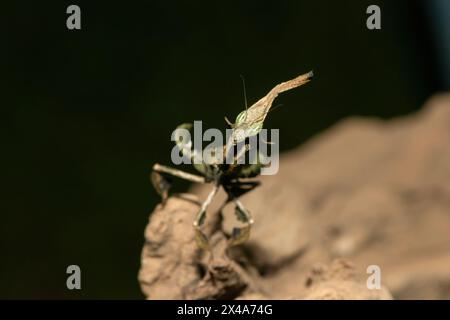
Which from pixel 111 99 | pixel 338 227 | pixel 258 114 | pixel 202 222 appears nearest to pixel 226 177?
pixel 202 222

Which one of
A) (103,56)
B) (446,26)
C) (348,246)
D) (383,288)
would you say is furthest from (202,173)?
(446,26)

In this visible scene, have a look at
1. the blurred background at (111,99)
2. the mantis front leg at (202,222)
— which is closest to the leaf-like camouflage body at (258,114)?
the mantis front leg at (202,222)

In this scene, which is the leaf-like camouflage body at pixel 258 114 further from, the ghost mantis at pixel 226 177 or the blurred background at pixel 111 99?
the blurred background at pixel 111 99

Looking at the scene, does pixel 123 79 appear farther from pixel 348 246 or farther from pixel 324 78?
pixel 348 246

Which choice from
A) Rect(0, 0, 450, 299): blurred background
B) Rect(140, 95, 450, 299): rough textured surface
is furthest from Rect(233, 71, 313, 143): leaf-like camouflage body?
Rect(0, 0, 450, 299): blurred background

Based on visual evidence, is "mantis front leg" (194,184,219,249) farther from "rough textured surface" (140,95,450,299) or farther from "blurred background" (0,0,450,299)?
"blurred background" (0,0,450,299)

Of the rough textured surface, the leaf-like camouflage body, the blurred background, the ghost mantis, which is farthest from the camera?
the blurred background
